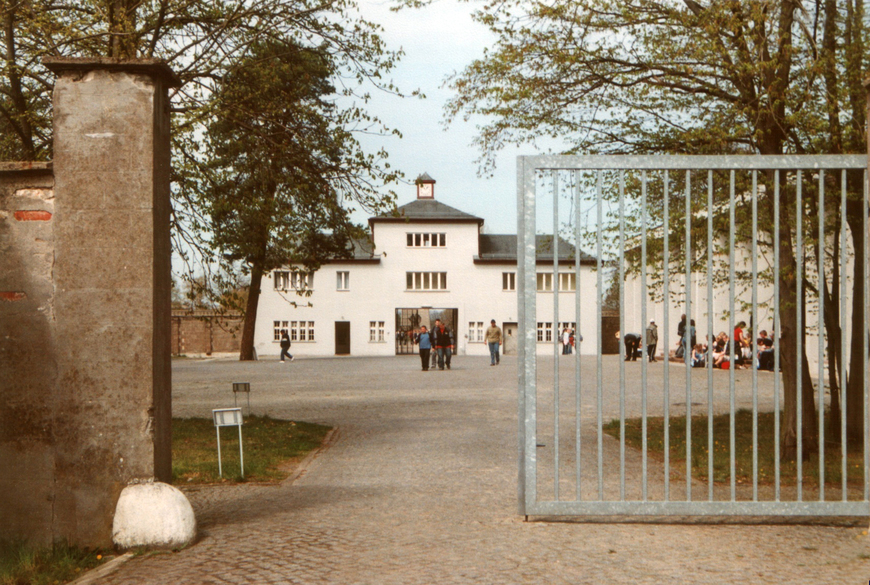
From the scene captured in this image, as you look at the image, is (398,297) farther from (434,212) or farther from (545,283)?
(545,283)

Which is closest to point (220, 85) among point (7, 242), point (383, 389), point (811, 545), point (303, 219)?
point (303, 219)

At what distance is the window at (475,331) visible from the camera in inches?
2267

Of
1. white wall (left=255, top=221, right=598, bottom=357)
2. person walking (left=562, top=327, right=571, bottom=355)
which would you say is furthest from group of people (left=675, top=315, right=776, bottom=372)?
white wall (left=255, top=221, right=598, bottom=357)

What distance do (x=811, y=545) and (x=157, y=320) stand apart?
15.0ft

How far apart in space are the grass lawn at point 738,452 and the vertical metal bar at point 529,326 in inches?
128

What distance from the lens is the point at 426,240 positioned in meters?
59.3

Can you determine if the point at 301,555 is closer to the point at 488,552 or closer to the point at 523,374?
the point at 488,552

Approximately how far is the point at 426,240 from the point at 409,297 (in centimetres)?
411

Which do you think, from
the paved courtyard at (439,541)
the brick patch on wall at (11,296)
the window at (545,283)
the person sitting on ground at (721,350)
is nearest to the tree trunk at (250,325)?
the window at (545,283)

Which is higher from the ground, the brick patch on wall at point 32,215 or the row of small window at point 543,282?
the row of small window at point 543,282

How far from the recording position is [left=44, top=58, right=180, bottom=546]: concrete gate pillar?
228 inches

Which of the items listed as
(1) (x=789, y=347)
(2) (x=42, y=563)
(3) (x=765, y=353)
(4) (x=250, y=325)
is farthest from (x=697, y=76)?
(4) (x=250, y=325)

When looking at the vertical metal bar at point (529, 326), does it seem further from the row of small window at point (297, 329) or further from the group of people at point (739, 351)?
the row of small window at point (297, 329)

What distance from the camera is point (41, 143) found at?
1252 centimetres
